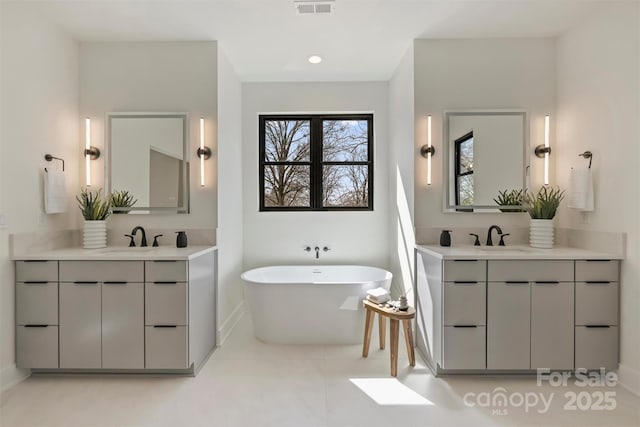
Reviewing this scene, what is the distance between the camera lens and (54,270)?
93.8 inches

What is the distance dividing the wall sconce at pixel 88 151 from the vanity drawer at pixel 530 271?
3.33 m

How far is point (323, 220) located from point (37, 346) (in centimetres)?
272

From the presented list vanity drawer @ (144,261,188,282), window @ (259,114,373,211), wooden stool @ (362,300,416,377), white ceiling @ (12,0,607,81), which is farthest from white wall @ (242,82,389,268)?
vanity drawer @ (144,261,188,282)

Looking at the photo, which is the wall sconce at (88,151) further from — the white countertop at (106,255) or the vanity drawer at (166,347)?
the vanity drawer at (166,347)

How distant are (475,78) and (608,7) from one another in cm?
93

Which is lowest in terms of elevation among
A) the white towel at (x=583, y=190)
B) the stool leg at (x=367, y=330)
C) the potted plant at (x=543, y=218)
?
the stool leg at (x=367, y=330)

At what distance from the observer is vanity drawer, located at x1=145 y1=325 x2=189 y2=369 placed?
2391 millimetres

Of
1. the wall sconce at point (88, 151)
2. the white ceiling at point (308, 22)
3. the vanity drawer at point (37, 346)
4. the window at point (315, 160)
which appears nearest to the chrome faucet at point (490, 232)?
the window at point (315, 160)

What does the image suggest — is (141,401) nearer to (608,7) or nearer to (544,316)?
(544,316)

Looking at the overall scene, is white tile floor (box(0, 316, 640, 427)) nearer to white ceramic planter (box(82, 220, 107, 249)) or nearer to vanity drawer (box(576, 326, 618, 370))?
vanity drawer (box(576, 326, 618, 370))

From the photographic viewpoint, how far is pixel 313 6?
96.5 inches

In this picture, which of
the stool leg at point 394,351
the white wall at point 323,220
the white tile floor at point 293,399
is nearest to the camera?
the white tile floor at point 293,399

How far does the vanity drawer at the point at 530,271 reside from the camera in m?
2.34

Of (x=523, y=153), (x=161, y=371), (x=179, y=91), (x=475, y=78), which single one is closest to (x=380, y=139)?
(x=475, y=78)
